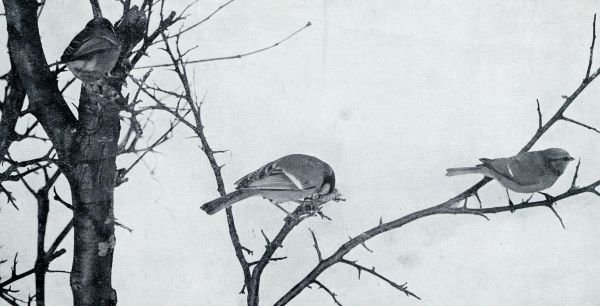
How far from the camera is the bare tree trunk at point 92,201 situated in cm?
264

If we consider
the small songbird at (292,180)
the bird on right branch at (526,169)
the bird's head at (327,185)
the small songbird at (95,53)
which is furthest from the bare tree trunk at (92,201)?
the bird on right branch at (526,169)

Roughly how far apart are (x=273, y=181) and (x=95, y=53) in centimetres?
119

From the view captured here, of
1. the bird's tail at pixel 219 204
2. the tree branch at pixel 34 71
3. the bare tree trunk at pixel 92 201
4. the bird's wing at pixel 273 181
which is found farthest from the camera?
the bird's wing at pixel 273 181

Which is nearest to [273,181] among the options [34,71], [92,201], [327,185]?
[327,185]

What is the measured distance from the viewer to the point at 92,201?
8.82 ft

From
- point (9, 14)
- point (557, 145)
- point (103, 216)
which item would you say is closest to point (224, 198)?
point (103, 216)

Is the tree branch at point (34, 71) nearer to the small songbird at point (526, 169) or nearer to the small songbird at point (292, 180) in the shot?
the small songbird at point (292, 180)

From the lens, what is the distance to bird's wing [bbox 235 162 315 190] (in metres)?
3.15

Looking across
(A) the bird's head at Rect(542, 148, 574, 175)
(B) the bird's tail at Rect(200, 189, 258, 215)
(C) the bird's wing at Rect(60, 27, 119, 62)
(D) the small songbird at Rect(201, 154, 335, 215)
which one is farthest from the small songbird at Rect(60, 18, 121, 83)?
(A) the bird's head at Rect(542, 148, 574, 175)

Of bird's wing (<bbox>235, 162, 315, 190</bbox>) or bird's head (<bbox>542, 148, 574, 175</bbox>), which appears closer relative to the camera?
bird's wing (<bbox>235, 162, 315, 190</bbox>)

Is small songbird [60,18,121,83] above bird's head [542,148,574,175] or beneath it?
above

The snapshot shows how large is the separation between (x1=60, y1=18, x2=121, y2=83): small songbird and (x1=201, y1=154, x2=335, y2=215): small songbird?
97 centimetres

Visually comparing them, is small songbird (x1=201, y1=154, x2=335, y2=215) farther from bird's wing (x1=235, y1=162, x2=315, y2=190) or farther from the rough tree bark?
the rough tree bark

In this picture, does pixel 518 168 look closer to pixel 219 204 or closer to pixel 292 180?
pixel 292 180
